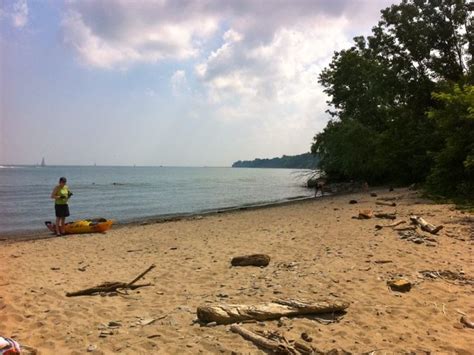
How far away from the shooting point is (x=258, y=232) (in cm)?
1259

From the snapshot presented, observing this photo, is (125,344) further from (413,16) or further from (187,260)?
(413,16)

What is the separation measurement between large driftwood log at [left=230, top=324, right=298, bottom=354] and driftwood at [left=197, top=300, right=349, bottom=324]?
27 centimetres

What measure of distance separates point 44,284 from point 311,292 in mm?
5128

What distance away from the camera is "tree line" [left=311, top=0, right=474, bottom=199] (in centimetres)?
2634

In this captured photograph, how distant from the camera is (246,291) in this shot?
636cm

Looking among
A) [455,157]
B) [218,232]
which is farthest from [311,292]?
[455,157]

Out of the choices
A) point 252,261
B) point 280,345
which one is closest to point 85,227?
point 252,261

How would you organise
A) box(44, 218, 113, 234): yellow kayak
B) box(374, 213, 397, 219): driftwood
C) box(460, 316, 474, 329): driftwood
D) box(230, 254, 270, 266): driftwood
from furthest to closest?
box(44, 218, 113, 234): yellow kayak → box(374, 213, 397, 219): driftwood → box(230, 254, 270, 266): driftwood → box(460, 316, 474, 329): driftwood

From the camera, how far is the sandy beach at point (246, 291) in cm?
459

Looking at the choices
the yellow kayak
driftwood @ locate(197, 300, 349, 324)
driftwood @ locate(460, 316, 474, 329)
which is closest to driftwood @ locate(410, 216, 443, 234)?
driftwood @ locate(460, 316, 474, 329)

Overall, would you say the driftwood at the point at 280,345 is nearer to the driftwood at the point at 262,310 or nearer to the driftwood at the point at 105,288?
the driftwood at the point at 262,310

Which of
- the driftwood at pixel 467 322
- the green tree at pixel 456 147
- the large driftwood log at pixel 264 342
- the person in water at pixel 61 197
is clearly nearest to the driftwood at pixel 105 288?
the large driftwood log at pixel 264 342

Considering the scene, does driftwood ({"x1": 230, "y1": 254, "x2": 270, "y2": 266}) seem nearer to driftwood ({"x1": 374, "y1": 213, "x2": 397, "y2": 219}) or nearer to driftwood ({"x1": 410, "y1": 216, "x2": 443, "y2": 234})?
driftwood ({"x1": 410, "y1": 216, "x2": 443, "y2": 234})

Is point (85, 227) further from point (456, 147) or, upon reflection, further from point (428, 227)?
point (456, 147)
